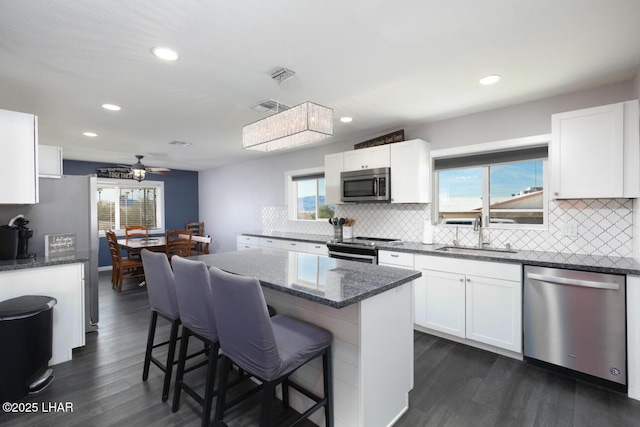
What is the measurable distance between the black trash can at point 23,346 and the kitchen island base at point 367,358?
1.83 meters

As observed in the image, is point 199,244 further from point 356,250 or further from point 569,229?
point 569,229

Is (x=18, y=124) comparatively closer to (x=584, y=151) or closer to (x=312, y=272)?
(x=312, y=272)

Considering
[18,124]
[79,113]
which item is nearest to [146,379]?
[18,124]

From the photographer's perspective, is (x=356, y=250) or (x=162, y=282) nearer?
(x=162, y=282)

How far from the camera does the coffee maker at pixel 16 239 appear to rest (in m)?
2.59

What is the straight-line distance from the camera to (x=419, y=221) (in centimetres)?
374

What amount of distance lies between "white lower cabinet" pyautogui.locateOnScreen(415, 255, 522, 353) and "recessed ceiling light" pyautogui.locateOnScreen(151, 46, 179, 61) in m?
2.73

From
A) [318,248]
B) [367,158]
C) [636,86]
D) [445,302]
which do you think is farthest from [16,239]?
[636,86]

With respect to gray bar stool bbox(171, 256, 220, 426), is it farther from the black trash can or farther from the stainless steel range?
the stainless steel range

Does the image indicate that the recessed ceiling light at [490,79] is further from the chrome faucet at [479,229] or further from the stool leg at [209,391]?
the stool leg at [209,391]

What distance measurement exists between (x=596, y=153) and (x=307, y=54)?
7.73 feet

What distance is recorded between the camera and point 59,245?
9.68 feet

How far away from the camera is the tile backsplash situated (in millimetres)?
2537

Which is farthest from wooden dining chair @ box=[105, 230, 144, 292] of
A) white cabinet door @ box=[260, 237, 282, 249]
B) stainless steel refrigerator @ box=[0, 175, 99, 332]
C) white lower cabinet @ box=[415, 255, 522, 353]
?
white lower cabinet @ box=[415, 255, 522, 353]
